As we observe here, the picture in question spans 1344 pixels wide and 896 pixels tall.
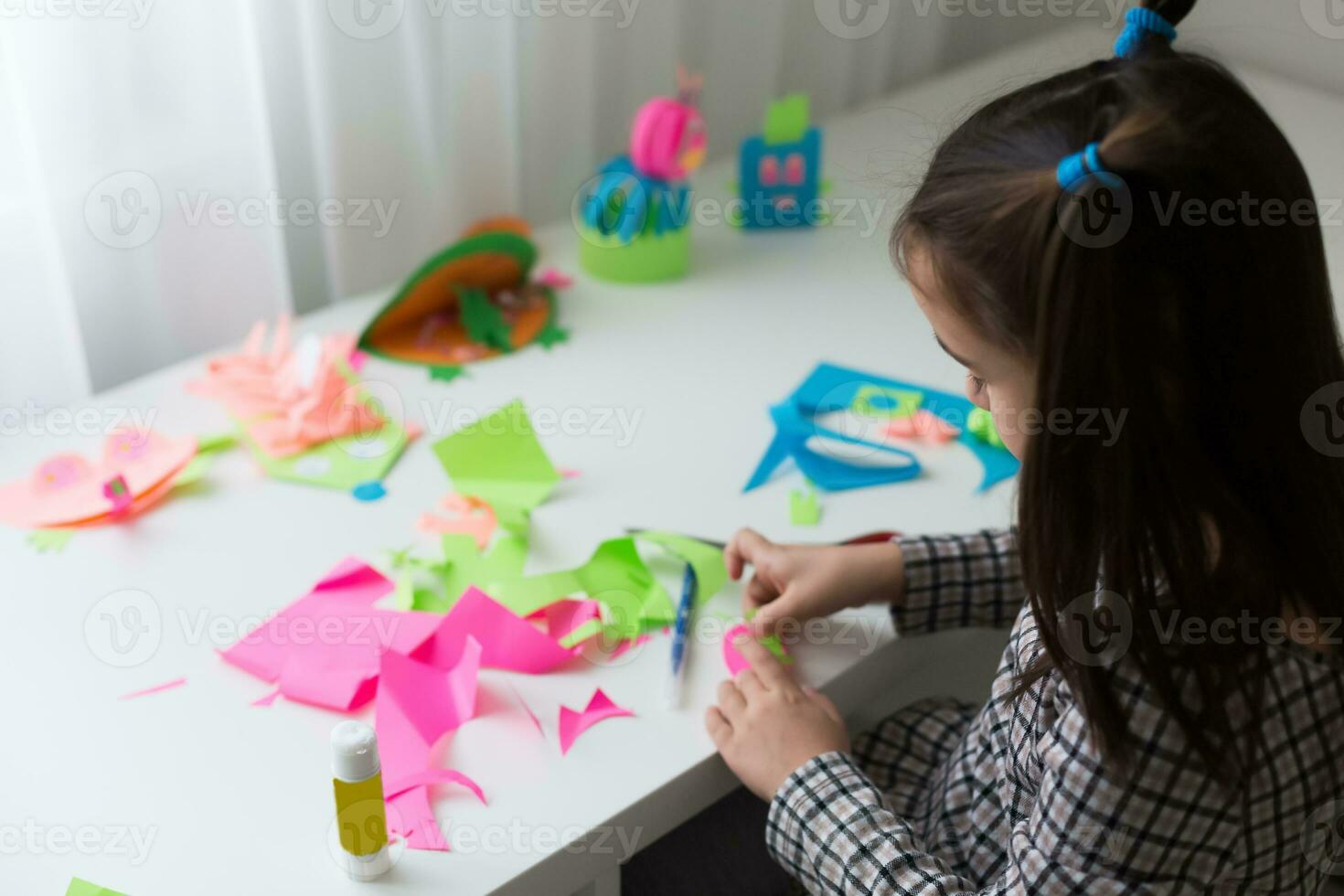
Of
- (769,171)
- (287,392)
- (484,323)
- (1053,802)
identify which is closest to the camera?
(1053,802)

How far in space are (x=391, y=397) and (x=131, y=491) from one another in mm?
232

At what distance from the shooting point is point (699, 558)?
98cm

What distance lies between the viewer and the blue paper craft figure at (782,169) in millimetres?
1445

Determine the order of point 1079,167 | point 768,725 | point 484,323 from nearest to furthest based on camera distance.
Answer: point 1079,167 → point 768,725 → point 484,323

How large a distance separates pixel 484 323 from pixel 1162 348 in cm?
76

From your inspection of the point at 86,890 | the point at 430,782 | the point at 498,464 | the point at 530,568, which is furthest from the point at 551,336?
the point at 86,890

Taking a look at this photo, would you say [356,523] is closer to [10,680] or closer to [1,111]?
[10,680]

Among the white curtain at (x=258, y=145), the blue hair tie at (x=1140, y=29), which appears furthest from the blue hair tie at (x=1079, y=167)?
the white curtain at (x=258, y=145)

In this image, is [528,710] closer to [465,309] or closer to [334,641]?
[334,641]

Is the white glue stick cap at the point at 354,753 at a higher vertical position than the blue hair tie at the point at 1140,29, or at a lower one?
lower

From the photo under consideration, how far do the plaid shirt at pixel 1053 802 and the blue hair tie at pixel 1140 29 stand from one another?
31 cm

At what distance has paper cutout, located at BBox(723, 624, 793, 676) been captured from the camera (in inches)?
34.9

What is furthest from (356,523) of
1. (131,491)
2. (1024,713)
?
(1024,713)

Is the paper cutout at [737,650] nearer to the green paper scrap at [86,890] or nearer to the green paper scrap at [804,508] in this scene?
the green paper scrap at [804,508]
